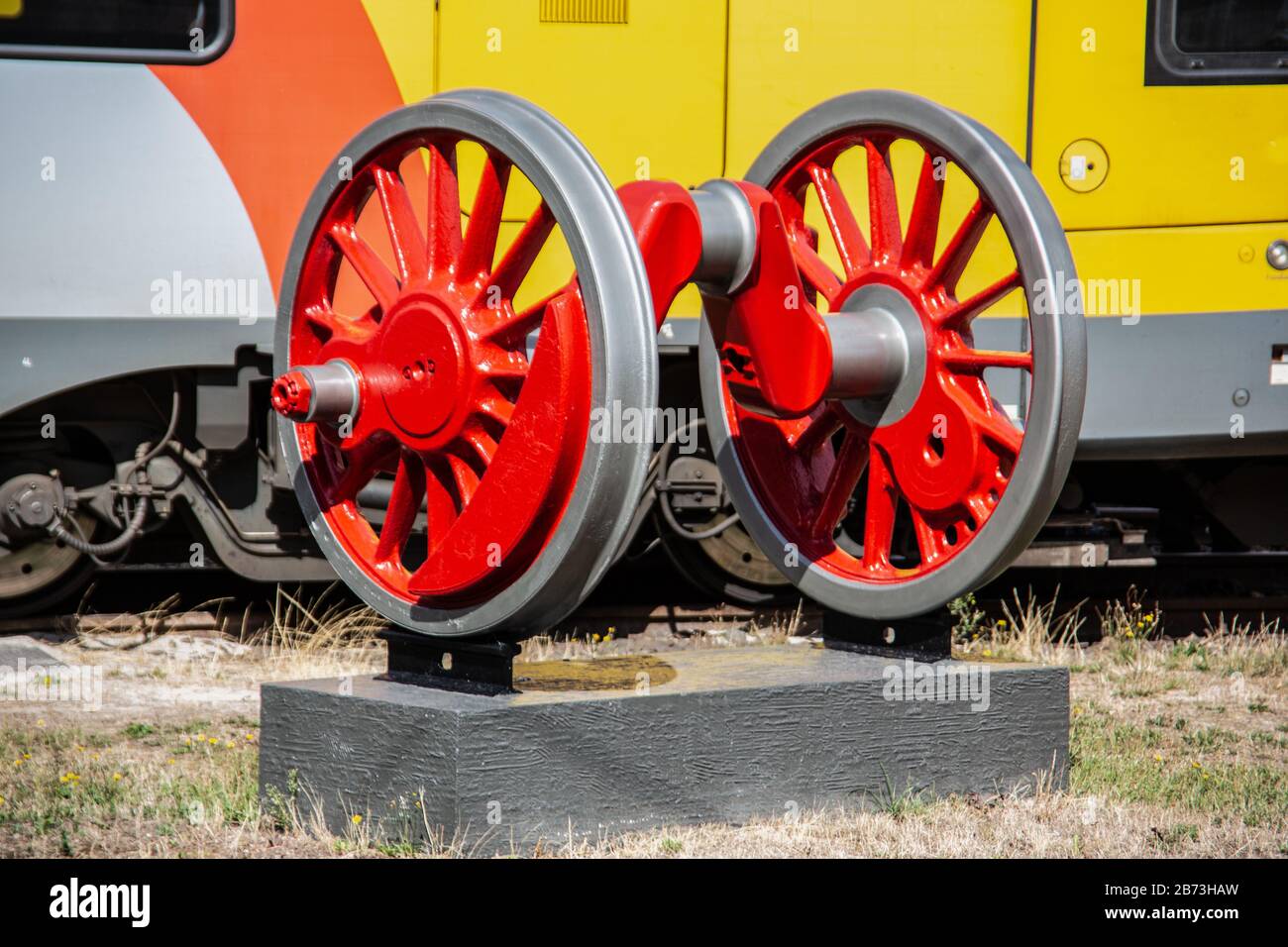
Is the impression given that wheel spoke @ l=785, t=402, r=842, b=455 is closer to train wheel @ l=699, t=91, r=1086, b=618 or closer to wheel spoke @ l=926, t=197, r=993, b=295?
train wheel @ l=699, t=91, r=1086, b=618

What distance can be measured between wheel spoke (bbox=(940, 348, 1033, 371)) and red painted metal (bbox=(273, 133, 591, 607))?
44.8 inches

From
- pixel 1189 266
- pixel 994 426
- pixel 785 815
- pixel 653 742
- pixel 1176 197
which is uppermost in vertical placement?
pixel 1176 197

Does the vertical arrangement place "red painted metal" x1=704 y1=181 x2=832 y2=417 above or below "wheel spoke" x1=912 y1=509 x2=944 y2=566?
above

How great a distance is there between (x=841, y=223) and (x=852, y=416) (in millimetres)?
586

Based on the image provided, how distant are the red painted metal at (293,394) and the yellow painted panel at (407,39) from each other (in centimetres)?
210

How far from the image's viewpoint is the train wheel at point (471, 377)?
3.51 m

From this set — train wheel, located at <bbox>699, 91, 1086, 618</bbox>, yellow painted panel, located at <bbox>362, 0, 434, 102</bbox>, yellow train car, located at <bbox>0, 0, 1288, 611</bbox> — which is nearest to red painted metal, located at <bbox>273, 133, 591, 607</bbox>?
train wheel, located at <bbox>699, 91, 1086, 618</bbox>

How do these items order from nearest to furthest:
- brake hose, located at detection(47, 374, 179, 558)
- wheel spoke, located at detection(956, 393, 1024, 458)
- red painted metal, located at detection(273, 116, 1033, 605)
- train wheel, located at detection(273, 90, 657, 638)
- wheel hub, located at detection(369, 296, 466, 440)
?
train wheel, located at detection(273, 90, 657, 638) < red painted metal, located at detection(273, 116, 1033, 605) < wheel hub, located at detection(369, 296, 466, 440) < wheel spoke, located at detection(956, 393, 1024, 458) < brake hose, located at detection(47, 374, 179, 558)

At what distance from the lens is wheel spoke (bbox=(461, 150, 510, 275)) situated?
3865mm

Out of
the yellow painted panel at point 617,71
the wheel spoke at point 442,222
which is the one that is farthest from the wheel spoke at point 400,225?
the yellow painted panel at point 617,71

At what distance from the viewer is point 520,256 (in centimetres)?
387

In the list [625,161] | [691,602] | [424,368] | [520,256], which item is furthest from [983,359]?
[691,602]

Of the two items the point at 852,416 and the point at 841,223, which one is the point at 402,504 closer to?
the point at 852,416

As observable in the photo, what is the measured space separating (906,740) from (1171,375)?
2.58 metres
